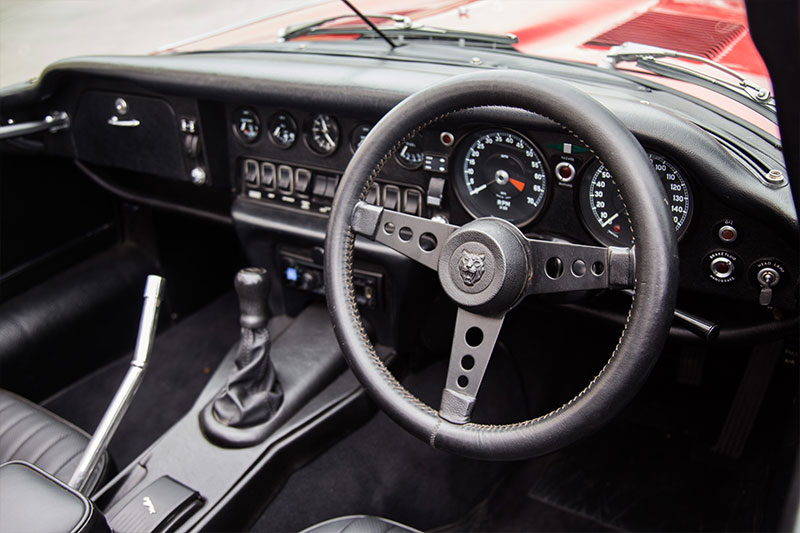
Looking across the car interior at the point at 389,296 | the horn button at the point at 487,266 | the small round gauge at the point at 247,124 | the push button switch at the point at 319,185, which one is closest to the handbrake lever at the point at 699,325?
the car interior at the point at 389,296

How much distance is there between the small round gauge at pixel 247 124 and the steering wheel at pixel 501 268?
77 cm

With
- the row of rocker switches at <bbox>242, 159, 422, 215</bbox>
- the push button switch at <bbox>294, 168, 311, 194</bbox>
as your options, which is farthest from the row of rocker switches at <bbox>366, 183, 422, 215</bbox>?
the push button switch at <bbox>294, 168, 311, 194</bbox>

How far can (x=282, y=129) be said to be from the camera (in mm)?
2016

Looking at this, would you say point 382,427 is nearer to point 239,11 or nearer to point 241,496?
point 241,496

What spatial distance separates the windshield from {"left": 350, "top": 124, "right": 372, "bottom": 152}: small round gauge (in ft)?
1.27

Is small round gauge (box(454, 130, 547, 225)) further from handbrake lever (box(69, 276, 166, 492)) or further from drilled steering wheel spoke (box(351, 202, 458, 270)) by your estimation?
handbrake lever (box(69, 276, 166, 492))

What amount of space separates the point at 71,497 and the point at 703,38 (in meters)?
1.79

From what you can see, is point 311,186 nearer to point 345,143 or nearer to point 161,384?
point 345,143

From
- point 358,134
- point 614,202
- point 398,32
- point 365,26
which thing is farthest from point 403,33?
point 614,202

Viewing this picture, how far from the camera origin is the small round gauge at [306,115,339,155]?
1.93m

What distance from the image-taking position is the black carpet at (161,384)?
7.80 feet

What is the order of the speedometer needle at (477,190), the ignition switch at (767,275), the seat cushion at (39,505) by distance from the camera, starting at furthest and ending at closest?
the speedometer needle at (477,190)
the ignition switch at (767,275)
the seat cushion at (39,505)

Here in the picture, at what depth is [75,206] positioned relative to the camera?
2605 mm

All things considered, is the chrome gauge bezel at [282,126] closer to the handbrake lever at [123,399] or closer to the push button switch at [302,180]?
the push button switch at [302,180]
